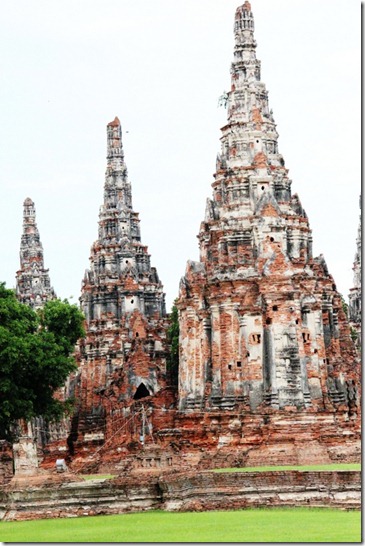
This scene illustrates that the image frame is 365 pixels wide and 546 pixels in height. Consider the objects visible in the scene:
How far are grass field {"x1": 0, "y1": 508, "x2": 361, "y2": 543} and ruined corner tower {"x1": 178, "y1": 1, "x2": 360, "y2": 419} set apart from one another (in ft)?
49.8

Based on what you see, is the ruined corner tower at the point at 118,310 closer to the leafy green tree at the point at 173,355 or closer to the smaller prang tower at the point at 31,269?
the leafy green tree at the point at 173,355

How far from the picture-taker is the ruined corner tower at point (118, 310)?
212ft

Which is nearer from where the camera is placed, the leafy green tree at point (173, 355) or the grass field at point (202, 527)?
the grass field at point (202, 527)

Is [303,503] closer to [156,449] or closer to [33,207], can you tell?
[156,449]

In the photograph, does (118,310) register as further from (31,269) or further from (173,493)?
(173,493)

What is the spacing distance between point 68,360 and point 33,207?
35.2 metres

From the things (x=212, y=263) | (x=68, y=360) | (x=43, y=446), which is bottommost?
(x=43, y=446)

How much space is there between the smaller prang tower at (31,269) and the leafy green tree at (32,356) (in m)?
29.5

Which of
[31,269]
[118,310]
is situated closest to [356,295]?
[118,310]

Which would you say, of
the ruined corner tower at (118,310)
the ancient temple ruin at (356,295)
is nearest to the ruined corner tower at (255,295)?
the ruined corner tower at (118,310)

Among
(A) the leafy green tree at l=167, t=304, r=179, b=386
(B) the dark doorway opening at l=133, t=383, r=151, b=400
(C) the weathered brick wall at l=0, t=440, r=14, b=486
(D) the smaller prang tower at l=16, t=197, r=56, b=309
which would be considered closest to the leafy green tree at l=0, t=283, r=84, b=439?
(C) the weathered brick wall at l=0, t=440, r=14, b=486

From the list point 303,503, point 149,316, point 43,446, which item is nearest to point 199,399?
point 43,446

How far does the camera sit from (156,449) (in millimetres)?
38250

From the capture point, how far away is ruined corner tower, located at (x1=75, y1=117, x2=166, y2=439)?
212 feet
